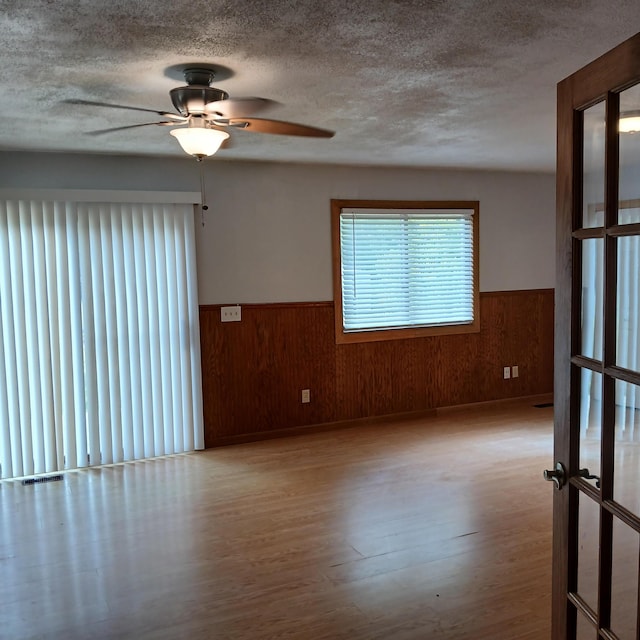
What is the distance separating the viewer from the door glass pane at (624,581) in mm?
1448

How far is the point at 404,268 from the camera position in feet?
18.5

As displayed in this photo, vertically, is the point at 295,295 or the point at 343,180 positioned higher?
the point at 343,180

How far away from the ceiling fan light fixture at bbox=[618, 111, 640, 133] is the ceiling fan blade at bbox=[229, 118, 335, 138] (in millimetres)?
1559

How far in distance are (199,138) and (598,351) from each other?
74.6 inches

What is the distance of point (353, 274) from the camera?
546cm

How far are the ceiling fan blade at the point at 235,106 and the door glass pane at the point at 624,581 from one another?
2144 millimetres

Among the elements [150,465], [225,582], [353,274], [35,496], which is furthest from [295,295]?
[225,582]

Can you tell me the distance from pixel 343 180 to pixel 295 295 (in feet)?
3.58

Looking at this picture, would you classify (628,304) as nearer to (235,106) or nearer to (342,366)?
(235,106)

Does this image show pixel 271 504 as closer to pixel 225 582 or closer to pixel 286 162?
pixel 225 582

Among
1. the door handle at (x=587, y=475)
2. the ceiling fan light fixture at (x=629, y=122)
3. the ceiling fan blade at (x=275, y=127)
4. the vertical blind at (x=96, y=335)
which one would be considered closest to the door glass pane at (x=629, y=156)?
the ceiling fan light fixture at (x=629, y=122)

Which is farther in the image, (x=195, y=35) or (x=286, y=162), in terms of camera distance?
(x=286, y=162)

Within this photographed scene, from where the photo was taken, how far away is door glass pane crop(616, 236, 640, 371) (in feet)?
4.76

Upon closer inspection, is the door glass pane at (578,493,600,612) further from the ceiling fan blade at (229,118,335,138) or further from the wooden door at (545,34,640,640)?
the ceiling fan blade at (229,118,335,138)
